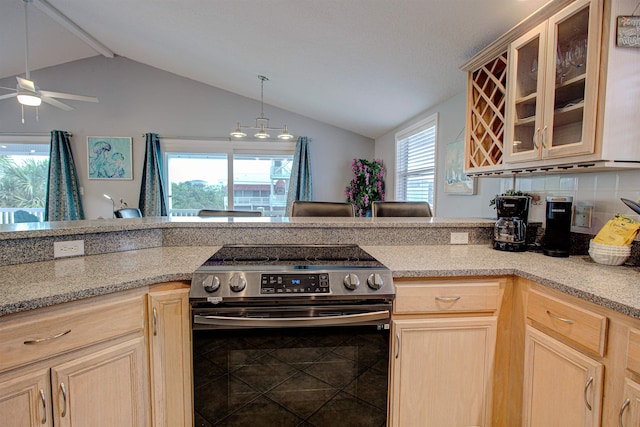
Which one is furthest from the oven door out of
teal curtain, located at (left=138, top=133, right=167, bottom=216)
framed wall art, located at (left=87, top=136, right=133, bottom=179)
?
framed wall art, located at (left=87, top=136, right=133, bottom=179)

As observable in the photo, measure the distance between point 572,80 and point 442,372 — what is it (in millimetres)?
1340

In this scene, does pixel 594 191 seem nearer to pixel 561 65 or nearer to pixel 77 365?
pixel 561 65

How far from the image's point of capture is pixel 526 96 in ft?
5.18

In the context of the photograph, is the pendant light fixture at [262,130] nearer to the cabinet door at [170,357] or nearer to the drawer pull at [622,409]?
the cabinet door at [170,357]

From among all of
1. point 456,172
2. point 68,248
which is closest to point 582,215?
point 456,172

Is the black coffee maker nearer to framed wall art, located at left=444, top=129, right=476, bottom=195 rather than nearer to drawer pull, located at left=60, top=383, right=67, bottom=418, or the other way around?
framed wall art, located at left=444, top=129, right=476, bottom=195

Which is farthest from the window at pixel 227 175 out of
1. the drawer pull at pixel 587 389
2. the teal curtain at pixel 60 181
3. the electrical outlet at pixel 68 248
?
the drawer pull at pixel 587 389

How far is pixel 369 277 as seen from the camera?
1.17 m

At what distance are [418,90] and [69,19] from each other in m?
4.21

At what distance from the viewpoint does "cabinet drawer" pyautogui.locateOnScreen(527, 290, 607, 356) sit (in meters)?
0.93

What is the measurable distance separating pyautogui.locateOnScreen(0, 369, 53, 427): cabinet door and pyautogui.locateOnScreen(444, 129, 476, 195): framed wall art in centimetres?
285

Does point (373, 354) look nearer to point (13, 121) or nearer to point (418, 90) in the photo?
point (418, 90)

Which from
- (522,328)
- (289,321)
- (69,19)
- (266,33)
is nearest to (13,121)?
(69,19)

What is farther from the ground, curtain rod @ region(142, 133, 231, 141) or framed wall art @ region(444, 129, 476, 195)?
curtain rod @ region(142, 133, 231, 141)
